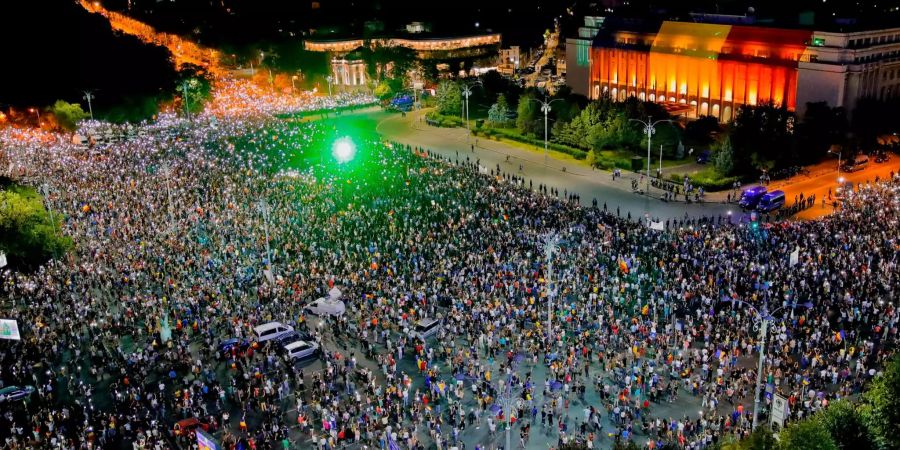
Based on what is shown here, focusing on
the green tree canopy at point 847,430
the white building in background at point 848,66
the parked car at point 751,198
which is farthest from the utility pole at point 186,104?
the green tree canopy at point 847,430

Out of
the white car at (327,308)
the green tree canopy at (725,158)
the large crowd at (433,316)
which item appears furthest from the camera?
the green tree canopy at (725,158)

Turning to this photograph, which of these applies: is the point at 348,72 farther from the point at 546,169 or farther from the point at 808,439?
the point at 808,439

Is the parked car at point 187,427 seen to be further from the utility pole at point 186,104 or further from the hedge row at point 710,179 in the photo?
the utility pole at point 186,104

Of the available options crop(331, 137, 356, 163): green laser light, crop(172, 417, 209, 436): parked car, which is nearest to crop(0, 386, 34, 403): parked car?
crop(172, 417, 209, 436): parked car

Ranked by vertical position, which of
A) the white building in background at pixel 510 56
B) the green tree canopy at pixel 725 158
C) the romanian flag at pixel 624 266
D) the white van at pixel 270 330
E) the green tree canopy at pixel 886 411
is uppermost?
the white building in background at pixel 510 56

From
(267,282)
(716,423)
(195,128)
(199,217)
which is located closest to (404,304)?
(267,282)

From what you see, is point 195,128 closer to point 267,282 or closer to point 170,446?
point 267,282
